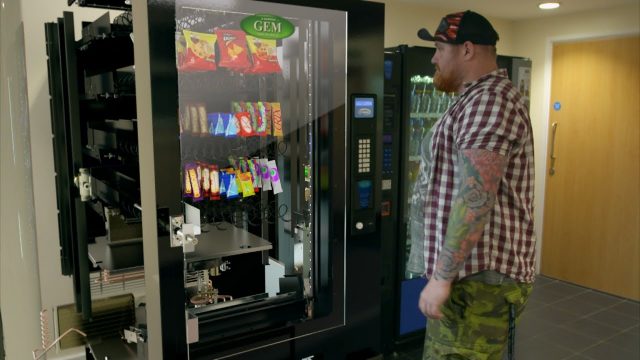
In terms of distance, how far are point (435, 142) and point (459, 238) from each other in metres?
0.34

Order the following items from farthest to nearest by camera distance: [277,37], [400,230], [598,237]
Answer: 1. [598,237]
2. [400,230]
3. [277,37]

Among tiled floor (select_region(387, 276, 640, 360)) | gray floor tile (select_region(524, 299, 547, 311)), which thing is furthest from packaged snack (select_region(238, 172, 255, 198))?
gray floor tile (select_region(524, 299, 547, 311))

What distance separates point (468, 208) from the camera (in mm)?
1483

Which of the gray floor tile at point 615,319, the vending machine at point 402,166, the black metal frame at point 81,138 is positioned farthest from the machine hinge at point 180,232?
the gray floor tile at point 615,319

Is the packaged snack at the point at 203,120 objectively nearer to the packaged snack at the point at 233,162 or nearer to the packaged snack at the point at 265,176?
the packaged snack at the point at 233,162

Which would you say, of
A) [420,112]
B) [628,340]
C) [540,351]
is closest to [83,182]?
[420,112]

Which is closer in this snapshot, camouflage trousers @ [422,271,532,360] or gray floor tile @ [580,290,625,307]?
→ camouflage trousers @ [422,271,532,360]

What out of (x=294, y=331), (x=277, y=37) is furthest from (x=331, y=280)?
(x=277, y=37)

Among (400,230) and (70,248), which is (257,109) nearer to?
(70,248)

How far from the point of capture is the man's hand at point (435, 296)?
1542 millimetres

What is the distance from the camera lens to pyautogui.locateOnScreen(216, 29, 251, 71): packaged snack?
1858 millimetres

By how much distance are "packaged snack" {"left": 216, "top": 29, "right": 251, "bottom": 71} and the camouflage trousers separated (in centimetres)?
109

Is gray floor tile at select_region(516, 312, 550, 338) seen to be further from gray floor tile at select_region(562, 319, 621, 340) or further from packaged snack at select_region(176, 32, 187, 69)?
packaged snack at select_region(176, 32, 187, 69)

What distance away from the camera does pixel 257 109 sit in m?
2.05
